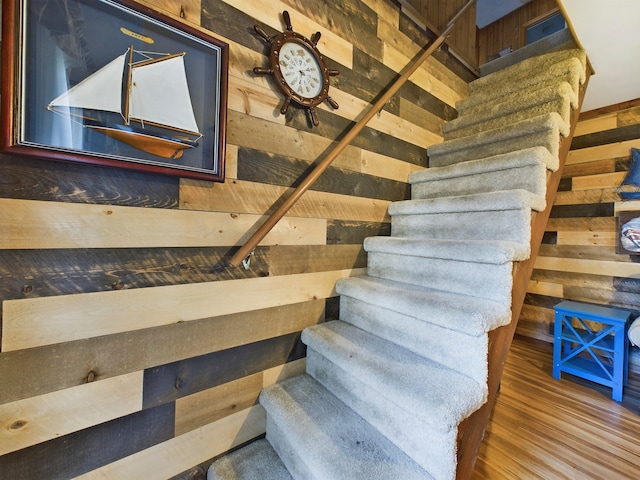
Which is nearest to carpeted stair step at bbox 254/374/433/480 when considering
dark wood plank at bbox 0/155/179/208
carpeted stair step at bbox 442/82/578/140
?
dark wood plank at bbox 0/155/179/208

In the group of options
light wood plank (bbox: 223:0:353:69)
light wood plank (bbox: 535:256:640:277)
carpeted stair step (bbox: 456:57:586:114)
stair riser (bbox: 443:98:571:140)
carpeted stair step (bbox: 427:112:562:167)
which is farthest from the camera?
light wood plank (bbox: 535:256:640:277)

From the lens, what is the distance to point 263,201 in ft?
4.25

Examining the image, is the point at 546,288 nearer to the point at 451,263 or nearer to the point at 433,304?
the point at 451,263

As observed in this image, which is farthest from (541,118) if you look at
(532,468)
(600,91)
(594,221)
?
(532,468)

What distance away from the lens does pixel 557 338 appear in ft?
7.43

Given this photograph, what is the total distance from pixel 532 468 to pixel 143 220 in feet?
7.04

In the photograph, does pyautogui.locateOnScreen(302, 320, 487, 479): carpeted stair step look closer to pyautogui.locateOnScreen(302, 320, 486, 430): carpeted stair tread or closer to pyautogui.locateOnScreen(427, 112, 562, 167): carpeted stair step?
pyautogui.locateOnScreen(302, 320, 486, 430): carpeted stair tread

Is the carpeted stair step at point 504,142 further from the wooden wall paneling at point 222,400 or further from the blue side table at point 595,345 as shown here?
the wooden wall paneling at point 222,400

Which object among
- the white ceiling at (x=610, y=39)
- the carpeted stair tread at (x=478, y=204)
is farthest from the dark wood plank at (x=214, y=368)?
the white ceiling at (x=610, y=39)

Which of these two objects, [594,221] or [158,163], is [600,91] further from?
[158,163]

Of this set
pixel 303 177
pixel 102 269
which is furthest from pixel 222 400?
pixel 303 177

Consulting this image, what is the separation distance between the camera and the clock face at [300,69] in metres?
1.34

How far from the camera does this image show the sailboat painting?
87 cm

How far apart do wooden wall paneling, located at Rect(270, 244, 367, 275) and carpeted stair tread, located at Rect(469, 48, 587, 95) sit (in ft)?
6.54
